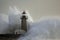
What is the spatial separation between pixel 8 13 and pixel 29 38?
1.20 feet

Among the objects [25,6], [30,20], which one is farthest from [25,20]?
[25,6]

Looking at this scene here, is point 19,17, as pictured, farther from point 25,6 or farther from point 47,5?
point 47,5

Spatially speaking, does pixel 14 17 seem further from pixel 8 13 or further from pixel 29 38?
pixel 29 38

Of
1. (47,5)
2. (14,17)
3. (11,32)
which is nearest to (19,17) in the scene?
(14,17)

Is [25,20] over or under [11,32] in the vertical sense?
over

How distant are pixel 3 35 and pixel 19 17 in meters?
0.27

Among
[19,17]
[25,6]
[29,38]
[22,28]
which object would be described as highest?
[25,6]

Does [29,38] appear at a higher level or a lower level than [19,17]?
lower

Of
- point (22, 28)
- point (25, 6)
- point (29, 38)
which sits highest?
point (25, 6)

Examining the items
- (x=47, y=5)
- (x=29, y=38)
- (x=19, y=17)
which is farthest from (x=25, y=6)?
(x=29, y=38)

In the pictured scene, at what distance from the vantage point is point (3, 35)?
1301 millimetres

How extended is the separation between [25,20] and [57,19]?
363 millimetres

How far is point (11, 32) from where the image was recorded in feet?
4.24

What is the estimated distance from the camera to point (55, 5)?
134 cm
